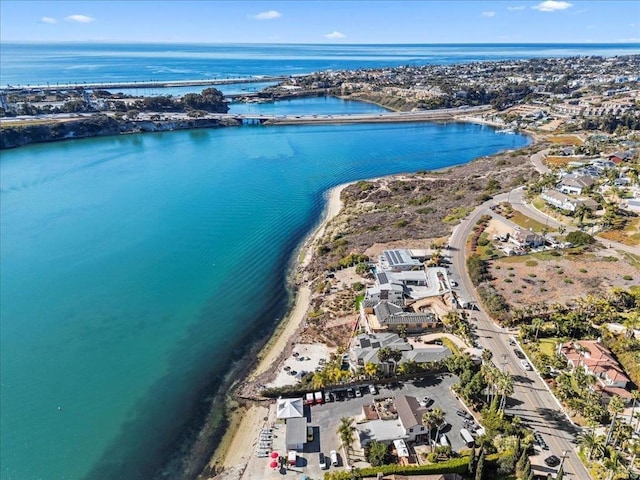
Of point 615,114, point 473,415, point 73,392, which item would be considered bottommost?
point 73,392

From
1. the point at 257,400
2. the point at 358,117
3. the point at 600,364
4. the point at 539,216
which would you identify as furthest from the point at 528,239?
the point at 358,117

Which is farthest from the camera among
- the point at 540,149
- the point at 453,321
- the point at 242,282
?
the point at 540,149

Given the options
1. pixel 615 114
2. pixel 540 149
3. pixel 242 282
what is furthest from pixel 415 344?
pixel 615 114

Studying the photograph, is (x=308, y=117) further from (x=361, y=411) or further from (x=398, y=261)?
(x=361, y=411)

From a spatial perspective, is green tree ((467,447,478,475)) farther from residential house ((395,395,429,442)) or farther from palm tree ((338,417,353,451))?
palm tree ((338,417,353,451))

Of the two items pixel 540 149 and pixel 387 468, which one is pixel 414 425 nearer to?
pixel 387 468

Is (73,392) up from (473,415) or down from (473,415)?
down

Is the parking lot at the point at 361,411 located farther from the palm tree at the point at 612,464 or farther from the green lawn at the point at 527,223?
the green lawn at the point at 527,223

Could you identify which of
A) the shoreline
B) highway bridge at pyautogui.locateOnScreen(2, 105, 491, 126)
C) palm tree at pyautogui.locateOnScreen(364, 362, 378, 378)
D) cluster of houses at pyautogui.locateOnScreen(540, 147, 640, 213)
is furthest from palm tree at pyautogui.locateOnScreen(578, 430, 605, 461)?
highway bridge at pyautogui.locateOnScreen(2, 105, 491, 126)
